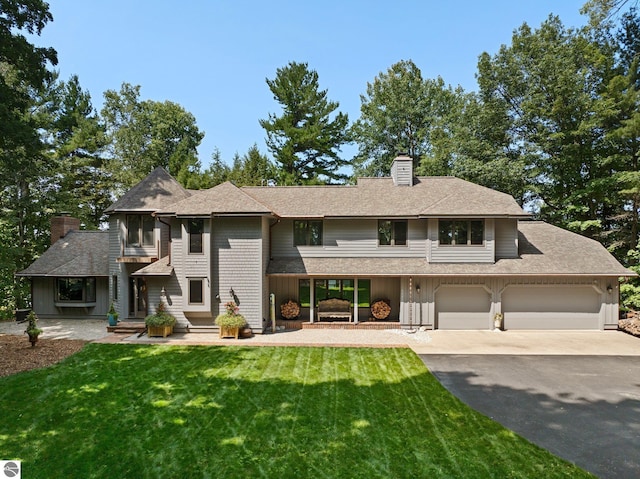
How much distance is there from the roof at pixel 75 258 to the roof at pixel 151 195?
4.50 meters

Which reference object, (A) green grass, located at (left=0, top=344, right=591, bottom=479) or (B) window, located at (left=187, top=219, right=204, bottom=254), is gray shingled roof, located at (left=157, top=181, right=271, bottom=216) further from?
(A) green grass, located at (left=0, top=344, right=591, bottom=479)

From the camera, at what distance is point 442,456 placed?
5.87m

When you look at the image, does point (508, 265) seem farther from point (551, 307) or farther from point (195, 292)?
point (195, 292)

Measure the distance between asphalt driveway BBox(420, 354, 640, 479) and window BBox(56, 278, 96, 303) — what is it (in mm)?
17540

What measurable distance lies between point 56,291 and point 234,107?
1473cm

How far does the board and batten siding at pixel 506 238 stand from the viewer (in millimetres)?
15719

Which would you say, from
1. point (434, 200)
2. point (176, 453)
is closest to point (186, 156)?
point (434, 200)

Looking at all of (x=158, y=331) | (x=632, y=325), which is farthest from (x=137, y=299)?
(x=632, y=325)

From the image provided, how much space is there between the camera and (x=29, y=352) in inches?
460

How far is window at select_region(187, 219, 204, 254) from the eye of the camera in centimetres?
1407

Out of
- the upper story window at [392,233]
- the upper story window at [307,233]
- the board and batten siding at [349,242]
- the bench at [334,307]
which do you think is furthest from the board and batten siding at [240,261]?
the upper story window at [392,233]

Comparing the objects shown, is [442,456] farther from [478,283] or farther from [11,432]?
[478,283]

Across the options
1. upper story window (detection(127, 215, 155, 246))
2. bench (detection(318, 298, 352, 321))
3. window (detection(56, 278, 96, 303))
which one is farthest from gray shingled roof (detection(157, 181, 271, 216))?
window (detection(56, 278, 96, 303))
